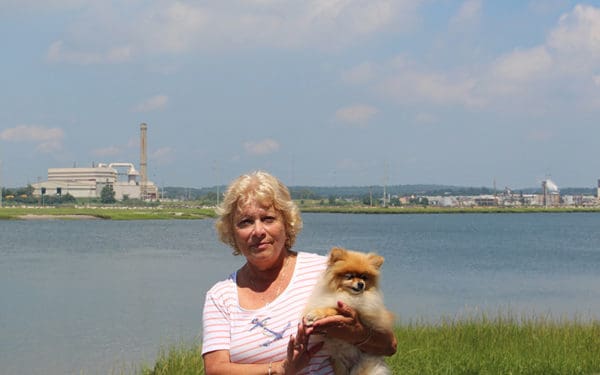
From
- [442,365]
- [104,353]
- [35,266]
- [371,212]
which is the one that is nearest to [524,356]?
[442,365]

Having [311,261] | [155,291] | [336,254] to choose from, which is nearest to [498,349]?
[311,261]

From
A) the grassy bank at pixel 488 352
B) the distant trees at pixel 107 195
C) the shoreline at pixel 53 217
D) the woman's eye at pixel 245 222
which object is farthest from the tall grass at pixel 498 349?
the distant trees at pixel 107 195

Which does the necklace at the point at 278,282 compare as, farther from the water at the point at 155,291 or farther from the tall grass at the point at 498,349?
the water at the point at 155,291

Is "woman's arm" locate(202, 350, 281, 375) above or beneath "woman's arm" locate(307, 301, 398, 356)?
beneath

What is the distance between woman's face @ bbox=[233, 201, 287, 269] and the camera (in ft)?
13.3

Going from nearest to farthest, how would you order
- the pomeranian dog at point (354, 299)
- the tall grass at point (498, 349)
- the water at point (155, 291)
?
the pomeranian dog at point (354, 299)
the tall grass at point (498, 349)
the water at point (155, 291)

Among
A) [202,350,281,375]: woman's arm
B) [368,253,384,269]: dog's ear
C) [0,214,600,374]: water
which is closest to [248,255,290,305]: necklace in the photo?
[202,350,281,375]: woman's arm

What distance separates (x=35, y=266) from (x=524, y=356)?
34.0 meters

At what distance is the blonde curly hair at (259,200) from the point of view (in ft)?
13.4

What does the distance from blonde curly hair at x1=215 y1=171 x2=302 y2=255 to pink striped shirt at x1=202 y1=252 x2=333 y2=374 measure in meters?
0.21

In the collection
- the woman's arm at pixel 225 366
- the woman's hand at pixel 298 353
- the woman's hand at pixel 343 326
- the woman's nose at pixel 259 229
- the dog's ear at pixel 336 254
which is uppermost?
the woman's nose at pixel 259 229

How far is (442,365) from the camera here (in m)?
9.45

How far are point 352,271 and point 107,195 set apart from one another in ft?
610

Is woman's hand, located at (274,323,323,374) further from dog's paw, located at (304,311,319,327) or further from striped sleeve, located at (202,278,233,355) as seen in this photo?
striped sleeve, located at (202,278,233,355)
